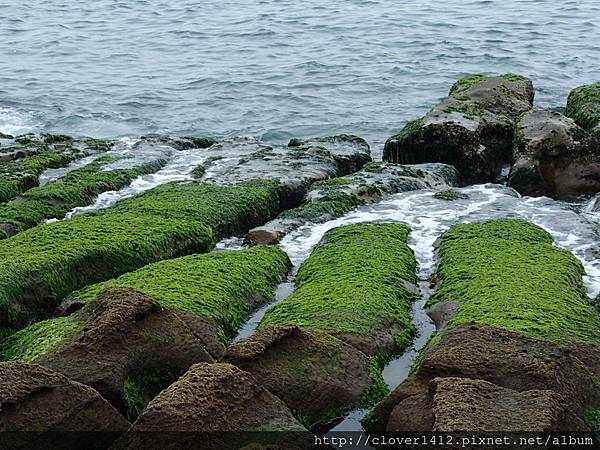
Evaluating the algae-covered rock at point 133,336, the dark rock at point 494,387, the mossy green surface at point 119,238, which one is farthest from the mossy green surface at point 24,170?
the dark rock at point 494,387

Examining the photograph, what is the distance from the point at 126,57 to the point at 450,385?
2995 centimetres

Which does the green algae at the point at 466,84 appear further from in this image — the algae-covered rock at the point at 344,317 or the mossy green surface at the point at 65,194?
the algae-covered rock at the point at 344,317

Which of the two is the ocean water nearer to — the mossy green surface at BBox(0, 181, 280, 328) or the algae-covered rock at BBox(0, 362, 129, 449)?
the mossy green surface at BBox(0, 181, 280, 328)

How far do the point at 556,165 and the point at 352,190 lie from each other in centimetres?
430

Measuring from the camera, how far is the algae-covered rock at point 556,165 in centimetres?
1662

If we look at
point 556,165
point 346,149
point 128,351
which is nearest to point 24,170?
point 346,149

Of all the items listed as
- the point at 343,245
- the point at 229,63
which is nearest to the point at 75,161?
the point at 343,245

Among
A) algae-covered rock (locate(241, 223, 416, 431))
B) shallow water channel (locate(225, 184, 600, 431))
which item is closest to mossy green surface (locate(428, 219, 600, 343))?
shallow water channel (locate(225, 184, 600, 431))

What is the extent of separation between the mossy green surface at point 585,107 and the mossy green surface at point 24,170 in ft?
37.7

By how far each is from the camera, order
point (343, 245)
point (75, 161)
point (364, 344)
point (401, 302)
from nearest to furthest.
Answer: point (364, 344), point (401, 302), point (343, 245), point (75, 161)

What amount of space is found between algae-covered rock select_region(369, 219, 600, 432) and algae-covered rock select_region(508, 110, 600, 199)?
5.13 metres

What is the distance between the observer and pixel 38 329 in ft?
29.8

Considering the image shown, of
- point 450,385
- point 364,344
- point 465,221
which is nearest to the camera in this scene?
point 450,385

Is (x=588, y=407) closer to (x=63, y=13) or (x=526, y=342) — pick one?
(x=526, y=342)
